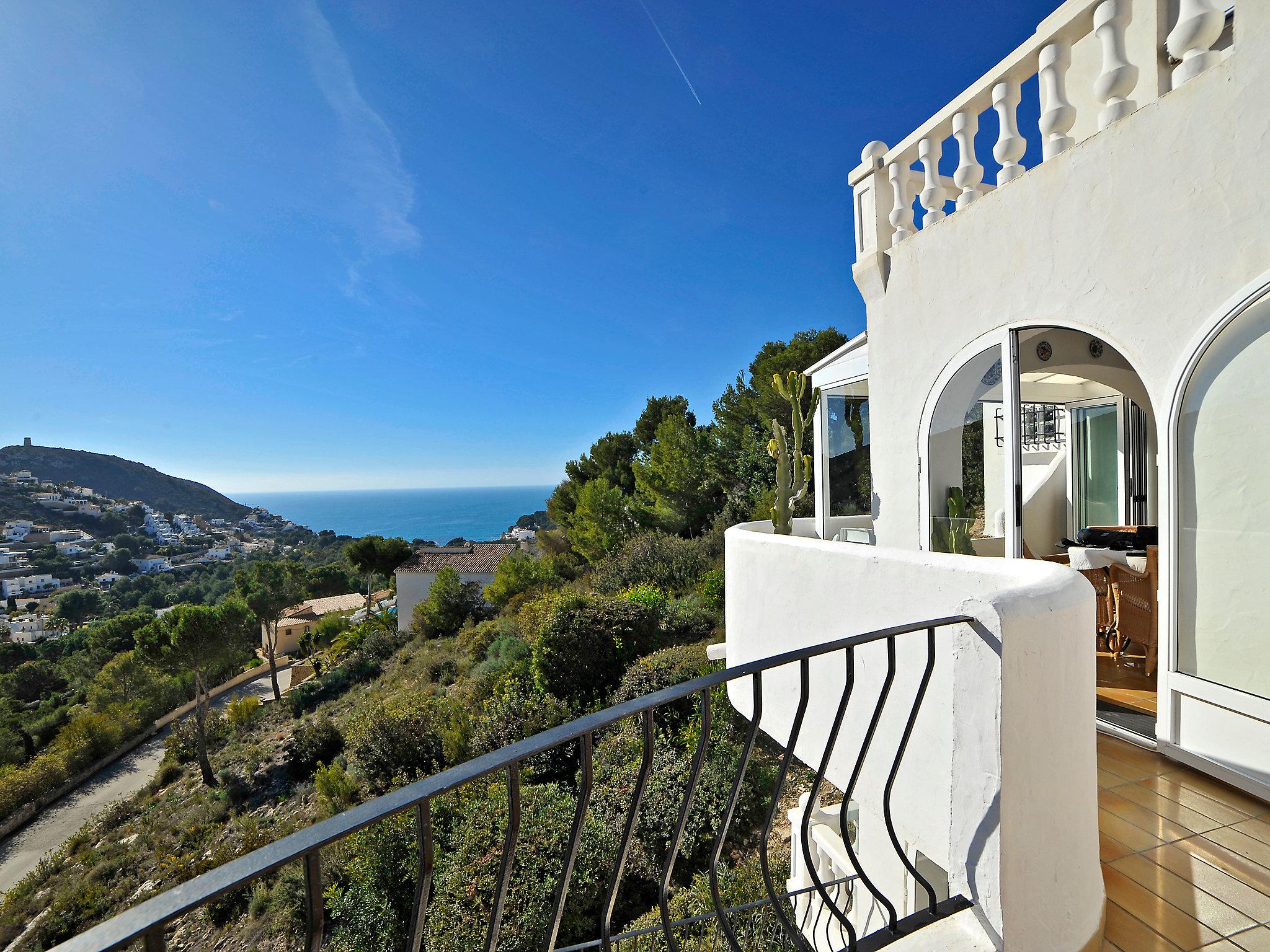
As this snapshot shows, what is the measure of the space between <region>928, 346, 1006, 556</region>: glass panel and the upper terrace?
4.14 ft

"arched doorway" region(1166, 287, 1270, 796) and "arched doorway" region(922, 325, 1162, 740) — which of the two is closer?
"arched doorway" region(1166, 287, 1270, 796)

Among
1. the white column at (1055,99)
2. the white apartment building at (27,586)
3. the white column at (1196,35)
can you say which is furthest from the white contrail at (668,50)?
the white apartment building at (27,586)

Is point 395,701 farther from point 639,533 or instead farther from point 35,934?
point 639,533

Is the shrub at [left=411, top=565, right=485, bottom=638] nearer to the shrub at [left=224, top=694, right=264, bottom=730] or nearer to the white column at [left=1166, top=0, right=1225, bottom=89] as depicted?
the shrub at [left=224, top=694, right=264, bottom=730]

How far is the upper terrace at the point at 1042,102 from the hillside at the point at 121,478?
6877cm

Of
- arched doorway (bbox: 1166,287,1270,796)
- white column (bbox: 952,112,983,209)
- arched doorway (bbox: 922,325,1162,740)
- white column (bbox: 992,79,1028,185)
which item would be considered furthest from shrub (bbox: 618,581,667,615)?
white column (bbox: 992,79,1028,185)

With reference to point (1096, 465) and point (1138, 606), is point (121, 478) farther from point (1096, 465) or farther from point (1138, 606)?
point (1138, 606)

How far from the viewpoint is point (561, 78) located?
13.9 meters

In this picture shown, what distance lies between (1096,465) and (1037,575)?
19.6ft

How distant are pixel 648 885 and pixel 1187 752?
5894mm

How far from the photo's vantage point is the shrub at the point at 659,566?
611 inches

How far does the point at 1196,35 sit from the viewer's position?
2.77 metres

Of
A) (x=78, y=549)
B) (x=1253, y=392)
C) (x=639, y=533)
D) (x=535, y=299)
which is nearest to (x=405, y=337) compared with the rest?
(x=535, y=299)

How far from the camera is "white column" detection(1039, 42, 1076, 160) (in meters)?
3.36
